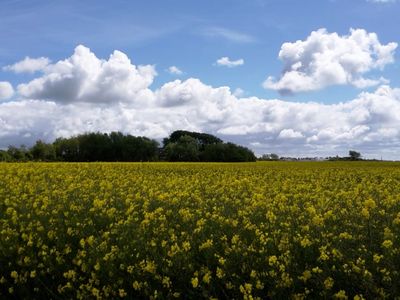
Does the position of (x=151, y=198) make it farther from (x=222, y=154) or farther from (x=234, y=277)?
(x=222, y=154)

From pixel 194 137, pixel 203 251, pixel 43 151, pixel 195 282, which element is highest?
pixel 194 137

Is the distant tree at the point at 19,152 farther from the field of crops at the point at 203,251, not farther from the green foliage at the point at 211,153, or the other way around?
the field of crops at the point at 203,251

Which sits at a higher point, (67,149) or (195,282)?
(67,149)

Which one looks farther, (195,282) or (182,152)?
(182,152)

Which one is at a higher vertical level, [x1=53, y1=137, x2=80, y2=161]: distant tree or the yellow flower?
[x1=53, y1=137, x2=80, y2=161]: distant tree

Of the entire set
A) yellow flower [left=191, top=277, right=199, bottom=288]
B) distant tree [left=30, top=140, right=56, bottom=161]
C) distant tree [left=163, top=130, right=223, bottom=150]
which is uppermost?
distant tree [left=163, top=130, right=223, bottom=150]

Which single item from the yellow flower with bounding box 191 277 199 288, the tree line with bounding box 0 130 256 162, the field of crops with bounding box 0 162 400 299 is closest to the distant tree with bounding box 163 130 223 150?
the tree line with bounding box 0 130 256 162

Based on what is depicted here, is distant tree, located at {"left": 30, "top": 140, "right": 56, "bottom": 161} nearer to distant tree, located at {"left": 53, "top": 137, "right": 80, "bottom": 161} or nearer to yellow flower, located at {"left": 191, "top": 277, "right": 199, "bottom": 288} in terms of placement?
distant tree, located at {"left": 53, "top": 137, "right": 80, "bottom": 161}

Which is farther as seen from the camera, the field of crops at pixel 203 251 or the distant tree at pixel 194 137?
the distant tree at pixel 194 137

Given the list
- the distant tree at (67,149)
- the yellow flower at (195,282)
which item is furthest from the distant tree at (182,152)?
the yellow flower at (195,282)

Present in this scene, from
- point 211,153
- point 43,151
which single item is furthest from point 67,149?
point 211,153

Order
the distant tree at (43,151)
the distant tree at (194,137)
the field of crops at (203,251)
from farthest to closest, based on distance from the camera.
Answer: the distant tree at (194,137), the distant tree at (43,151), the field of crops at (203,251)

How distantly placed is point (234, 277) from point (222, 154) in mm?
59775

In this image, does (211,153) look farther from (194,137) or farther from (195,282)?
(195,282)
